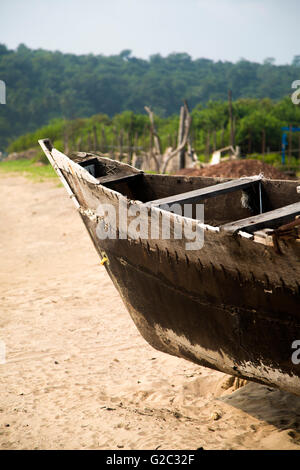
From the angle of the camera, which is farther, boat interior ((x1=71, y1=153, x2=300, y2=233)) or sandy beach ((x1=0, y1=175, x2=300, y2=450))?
boat interior ((x1=71, y1=153, x2=300, y2=233))

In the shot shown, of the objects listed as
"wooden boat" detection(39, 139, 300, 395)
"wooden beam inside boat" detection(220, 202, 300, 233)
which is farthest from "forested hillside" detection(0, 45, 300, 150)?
"wooden beam inside boat" detection(220, 202, 300, 233)

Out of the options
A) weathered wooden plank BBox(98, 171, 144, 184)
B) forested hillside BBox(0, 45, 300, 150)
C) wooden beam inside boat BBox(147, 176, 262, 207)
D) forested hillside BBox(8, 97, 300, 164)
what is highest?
forested hillside BBox(0, 45, 300, 150)

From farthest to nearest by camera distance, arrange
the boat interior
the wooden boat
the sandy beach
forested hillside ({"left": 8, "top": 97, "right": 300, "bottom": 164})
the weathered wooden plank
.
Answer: forested hillside ({"left": 8, "top": 97, "right": 300, "bottom": 164}) → the weathered wooden plank → the boat interior → the sandy beach → the wooden boat

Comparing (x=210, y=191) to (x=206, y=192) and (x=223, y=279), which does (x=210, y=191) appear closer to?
(x=206, y=192)

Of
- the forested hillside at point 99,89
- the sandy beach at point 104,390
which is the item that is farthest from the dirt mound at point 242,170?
the forested hillside at point 99,89

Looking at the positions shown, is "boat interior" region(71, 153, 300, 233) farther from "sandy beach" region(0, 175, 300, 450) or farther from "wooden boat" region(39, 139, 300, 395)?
"sandy beach" region(0, 175, 300, 450)

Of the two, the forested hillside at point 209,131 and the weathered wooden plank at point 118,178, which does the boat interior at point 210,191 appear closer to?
the weathered wooden plank at point 118,178

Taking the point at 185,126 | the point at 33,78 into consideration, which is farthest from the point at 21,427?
the point at 33,78

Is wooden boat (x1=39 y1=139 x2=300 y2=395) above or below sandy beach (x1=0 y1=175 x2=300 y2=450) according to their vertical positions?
above

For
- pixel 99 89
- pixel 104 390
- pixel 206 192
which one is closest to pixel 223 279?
pixel 206 192

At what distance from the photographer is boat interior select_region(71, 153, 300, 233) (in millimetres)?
3918

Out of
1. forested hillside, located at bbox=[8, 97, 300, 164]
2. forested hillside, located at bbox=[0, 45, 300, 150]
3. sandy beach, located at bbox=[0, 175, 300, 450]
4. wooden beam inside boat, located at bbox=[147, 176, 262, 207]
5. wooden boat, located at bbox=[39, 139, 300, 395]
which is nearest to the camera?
wooden boat, located at bbox=[39, 139, 300, 395]

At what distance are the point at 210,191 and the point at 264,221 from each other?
1066 millimetres
